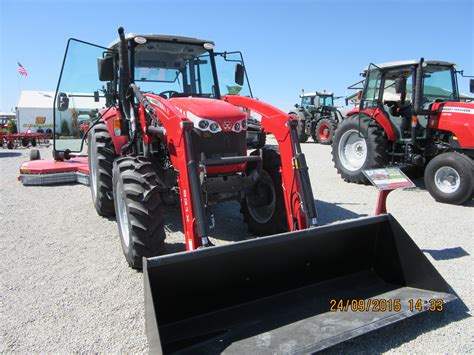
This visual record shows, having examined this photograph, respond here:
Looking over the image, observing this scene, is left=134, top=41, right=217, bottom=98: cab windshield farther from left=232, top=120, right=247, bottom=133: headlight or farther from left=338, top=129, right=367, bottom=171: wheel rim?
left=338, top=129, right=367, bottom=171: wheel rim

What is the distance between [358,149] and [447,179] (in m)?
2.32

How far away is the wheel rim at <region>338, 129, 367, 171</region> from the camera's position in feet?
27.4

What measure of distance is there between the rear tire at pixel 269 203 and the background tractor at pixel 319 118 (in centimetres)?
1291

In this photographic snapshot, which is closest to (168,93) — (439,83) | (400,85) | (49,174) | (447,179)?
(49,174)

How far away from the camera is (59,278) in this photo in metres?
3.55

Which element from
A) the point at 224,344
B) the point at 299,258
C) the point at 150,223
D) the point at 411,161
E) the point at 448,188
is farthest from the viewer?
the point at 411,161

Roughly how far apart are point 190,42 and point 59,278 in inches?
124

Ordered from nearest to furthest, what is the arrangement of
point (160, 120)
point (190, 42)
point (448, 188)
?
point (160, 120)
point (190, 42)
point (448, 188)

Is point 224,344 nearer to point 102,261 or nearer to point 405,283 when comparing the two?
point 405,283

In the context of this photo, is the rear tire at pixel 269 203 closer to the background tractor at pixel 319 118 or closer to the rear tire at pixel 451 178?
the rear tire at pixel 451 178

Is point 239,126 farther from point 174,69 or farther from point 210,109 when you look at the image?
point 174,69

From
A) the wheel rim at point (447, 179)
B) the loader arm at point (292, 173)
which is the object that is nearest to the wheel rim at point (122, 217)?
the loader arm at point (292, 173)

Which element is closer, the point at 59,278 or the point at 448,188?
the point at 59,278

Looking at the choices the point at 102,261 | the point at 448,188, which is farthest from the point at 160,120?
the point at 448,188
